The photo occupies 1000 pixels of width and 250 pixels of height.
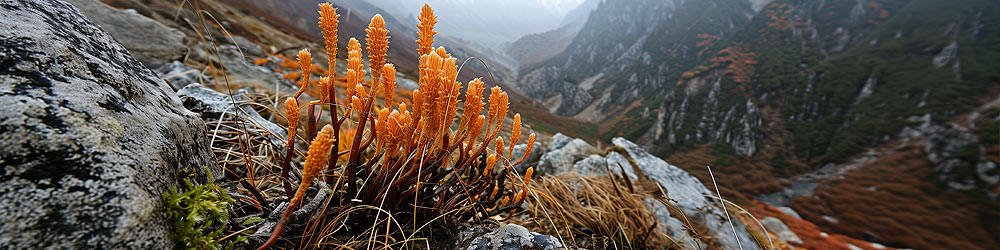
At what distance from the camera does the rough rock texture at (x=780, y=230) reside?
3.58 meters

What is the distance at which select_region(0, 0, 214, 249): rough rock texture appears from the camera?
466 mm

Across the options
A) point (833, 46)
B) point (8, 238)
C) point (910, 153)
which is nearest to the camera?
point (8, 238)

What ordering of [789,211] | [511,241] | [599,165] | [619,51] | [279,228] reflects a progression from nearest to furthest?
[279,228] < [511,241] < [599,165] < [789,211] < [619,51]

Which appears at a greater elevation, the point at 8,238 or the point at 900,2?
the point at 900,2

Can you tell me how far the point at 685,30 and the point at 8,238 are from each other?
1473 inches

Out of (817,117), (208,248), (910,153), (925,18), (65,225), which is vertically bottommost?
(208,248)

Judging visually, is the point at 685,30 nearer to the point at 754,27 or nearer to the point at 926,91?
the point at 754,27

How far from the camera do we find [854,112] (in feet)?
32.6

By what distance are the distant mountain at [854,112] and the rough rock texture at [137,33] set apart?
32.7ft

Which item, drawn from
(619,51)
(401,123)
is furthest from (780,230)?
(619,51)

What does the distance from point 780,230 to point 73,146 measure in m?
5.60

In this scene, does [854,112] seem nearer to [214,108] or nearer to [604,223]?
[604,223]

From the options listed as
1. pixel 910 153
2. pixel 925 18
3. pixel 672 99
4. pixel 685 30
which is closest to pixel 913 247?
pixel 910 153

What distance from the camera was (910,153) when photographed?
7016mm
